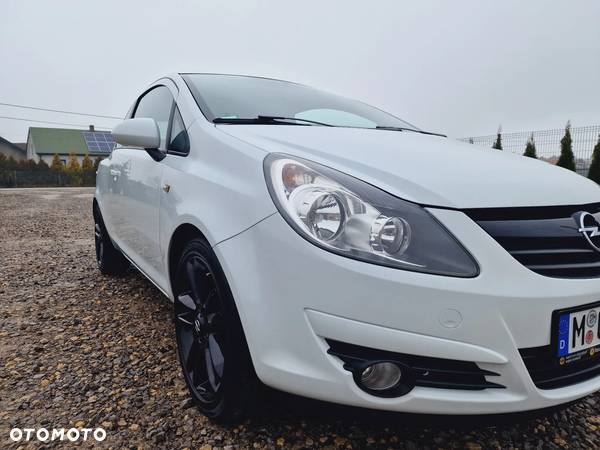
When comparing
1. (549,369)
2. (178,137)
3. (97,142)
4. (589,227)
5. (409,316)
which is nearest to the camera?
(409,316)

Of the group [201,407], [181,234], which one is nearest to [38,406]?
[201,407]

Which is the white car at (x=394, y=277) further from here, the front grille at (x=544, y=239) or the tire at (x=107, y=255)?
the tire at (x=107, y=255)

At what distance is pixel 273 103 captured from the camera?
228 centimetres

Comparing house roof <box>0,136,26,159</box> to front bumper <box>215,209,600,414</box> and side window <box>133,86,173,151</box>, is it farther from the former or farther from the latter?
front bumper <box>215,209,600,414</box>

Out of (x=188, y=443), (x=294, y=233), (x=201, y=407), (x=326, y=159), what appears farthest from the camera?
(x=201, y=407)

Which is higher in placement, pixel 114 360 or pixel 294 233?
pixel 294 233

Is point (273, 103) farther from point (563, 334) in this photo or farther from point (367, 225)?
point (563, 334)

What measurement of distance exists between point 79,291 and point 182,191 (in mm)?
2109

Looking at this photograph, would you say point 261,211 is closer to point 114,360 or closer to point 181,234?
point 181,234

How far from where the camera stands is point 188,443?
1.53 metres

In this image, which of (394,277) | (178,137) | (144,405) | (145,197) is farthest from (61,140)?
(394,277)

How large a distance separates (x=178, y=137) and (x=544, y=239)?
1564 millimetres

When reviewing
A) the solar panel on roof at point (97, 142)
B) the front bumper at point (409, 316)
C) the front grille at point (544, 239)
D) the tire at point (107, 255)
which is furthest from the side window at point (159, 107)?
the solar panel on roof at point (97, 142)

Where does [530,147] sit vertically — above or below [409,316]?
above
